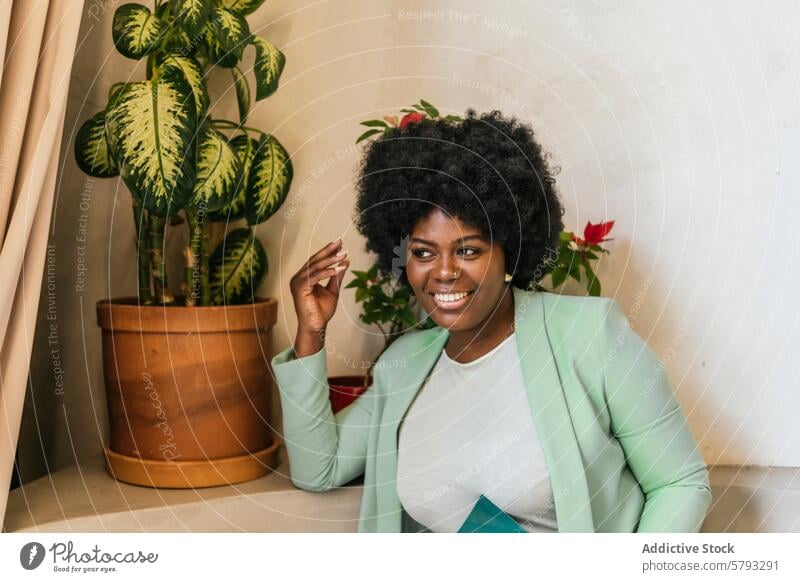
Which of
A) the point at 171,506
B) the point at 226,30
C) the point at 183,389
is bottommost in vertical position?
the point at 171,506

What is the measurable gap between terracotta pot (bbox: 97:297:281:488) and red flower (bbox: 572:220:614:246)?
30cm

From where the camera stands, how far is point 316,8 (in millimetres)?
821

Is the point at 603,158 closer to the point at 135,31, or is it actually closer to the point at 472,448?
the point at 472,448

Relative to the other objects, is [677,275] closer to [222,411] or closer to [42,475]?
[222,411]

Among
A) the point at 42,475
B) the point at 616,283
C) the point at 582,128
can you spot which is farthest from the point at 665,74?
the point at 42,475

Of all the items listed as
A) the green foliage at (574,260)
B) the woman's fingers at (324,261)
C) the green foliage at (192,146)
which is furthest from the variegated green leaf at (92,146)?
the green foliage at (574,260)

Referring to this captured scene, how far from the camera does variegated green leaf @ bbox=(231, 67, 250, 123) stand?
784 mm

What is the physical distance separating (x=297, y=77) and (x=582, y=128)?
0.92 feet

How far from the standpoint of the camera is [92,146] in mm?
748

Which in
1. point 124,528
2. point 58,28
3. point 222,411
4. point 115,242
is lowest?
point 124,528

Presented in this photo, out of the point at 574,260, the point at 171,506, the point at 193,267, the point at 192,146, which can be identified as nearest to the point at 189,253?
the point at 193,267

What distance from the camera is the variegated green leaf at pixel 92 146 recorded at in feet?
2.45

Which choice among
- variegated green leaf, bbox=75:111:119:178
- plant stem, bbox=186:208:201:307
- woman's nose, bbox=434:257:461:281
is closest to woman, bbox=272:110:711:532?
woman's nose, bbox=434:257:461:281

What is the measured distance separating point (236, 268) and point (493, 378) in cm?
27
